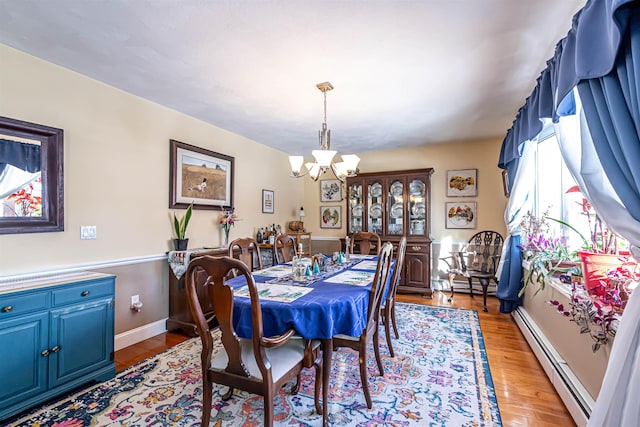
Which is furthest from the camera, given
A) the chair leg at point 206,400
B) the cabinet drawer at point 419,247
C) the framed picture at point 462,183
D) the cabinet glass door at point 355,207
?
the cabinet glass door at point 355,207

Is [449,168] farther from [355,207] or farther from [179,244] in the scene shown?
[179,244]

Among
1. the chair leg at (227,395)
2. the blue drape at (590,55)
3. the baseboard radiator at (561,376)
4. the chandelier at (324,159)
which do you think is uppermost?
the blue drape at (590,55)

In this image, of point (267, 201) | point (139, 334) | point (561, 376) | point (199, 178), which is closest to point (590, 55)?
point (561, 376)

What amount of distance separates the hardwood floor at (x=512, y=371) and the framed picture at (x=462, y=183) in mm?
1863

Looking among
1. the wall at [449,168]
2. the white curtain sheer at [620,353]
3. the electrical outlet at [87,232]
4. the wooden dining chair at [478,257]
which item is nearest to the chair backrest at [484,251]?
the wooden dining chair at [478,257]

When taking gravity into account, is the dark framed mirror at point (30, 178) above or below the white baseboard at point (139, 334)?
above

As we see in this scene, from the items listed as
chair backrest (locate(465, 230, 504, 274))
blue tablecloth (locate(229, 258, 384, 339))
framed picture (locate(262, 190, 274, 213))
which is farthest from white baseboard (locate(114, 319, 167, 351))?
chair backrest (locate(465, 230, 504, 274))

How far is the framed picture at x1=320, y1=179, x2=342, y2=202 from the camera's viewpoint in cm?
572

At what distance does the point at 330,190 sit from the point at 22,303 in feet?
14.9

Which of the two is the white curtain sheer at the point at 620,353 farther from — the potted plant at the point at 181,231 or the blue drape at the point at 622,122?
the potted plant at the point at 181,231

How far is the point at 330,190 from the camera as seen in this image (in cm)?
578

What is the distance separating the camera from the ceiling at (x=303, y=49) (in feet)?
5.71

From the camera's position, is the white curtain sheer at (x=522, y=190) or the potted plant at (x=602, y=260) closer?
the potted plant at (x=602, y=260)

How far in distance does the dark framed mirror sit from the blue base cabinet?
567 mm
